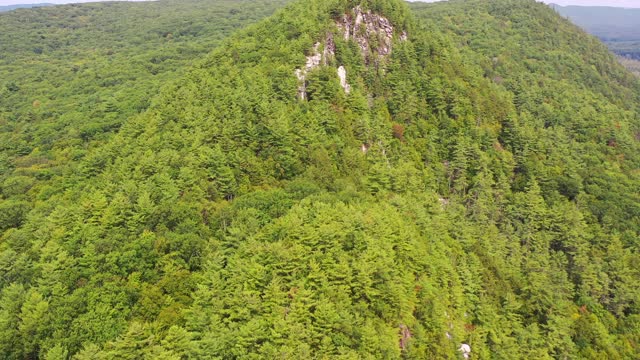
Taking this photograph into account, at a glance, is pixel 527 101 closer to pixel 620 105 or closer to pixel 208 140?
pixel 620 105

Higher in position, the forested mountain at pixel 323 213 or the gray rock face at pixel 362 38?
the gray rock face at pixel 362 38

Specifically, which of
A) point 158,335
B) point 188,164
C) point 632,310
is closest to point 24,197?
point 188,164

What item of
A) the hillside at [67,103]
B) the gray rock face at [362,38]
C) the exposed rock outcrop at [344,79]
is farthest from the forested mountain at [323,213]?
the hillside at [67,103]

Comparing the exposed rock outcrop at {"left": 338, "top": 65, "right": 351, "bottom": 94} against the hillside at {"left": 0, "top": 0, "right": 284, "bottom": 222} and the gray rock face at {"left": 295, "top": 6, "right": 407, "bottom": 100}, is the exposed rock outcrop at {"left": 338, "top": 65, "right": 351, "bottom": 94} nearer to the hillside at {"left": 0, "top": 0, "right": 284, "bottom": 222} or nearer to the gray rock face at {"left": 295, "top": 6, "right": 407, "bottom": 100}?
the gray rock face at {"left": 295, "top": 6, "right": 407, "bottom": 100}

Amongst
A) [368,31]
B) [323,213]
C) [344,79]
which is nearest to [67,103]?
[344,79]

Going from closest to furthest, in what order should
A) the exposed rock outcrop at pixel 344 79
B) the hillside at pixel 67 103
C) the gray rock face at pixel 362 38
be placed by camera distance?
the gray rock face at pixel 362 38
the exposed rock outcrop at pixel 344 79
the hillside at pixel 67 103

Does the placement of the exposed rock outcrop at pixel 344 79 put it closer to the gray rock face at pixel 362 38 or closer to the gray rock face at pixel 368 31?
the gray rock face at pixel 362 38

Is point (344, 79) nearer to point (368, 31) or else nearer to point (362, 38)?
point (362, 38)

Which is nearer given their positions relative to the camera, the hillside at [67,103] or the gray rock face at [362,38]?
the gray rock face at [362,38]
